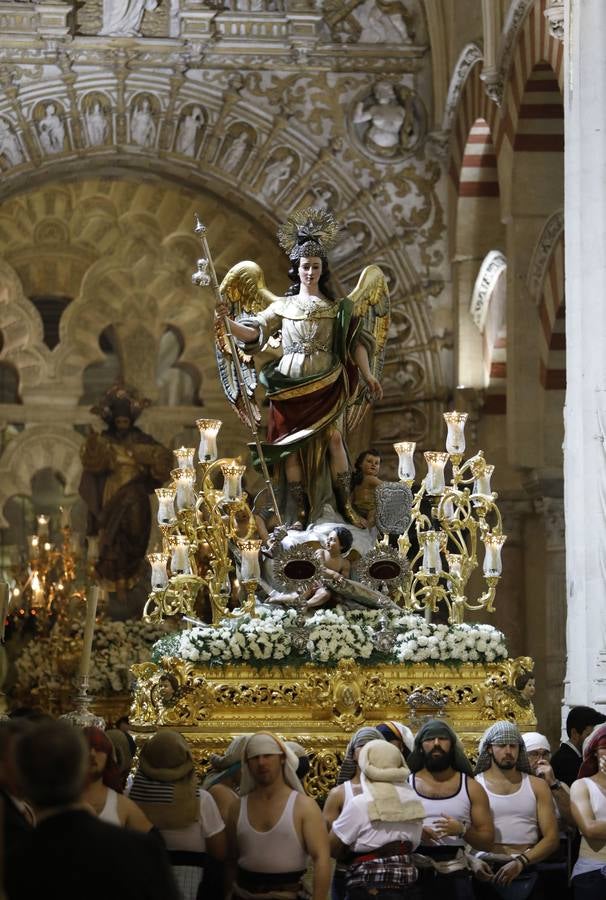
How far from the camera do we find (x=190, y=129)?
1856cm

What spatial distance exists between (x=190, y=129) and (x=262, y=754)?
12946 millimetres

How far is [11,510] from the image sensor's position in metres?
20.3

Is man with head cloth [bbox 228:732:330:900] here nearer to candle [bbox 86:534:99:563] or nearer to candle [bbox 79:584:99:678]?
candle [bbox 79:584:99:678]

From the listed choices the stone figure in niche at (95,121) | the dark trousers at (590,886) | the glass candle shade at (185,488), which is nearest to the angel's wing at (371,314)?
the glass candle shade at (185,488)

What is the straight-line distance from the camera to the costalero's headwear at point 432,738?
7016 mm

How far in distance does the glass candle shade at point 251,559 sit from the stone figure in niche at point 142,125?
29.4 ft

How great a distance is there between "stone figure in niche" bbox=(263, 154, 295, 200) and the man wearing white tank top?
39.2 feet

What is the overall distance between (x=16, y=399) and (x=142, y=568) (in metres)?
2.56

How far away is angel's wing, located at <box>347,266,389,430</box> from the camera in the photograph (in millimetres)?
11500

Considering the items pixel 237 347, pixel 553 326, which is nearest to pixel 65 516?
pixel 553 326

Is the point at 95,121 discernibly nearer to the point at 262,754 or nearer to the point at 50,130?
the point at 50,130

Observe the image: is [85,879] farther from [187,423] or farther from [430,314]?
[187,423]

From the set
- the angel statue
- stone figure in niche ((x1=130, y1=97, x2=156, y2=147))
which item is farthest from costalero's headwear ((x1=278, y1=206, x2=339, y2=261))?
stone figure in niche ((x1=130, y1=97, x2=156, y2=147))

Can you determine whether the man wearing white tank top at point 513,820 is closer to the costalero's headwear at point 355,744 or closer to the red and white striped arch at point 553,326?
the costalero's headwear at point 355,744
